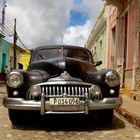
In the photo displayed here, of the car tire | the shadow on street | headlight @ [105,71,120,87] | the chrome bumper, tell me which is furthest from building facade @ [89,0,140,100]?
the chrome bumper

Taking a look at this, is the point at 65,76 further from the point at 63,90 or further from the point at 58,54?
the point at 58,54

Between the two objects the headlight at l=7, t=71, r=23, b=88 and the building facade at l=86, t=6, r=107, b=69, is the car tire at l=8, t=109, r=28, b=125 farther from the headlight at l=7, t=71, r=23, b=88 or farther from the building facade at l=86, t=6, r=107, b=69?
the building facade at l=86, t=6, r=107, b=69

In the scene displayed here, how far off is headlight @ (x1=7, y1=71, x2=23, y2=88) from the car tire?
51 cm

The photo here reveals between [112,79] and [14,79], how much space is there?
1611 mm

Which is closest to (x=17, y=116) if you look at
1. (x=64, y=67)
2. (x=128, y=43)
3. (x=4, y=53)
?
(x=64, y=67)

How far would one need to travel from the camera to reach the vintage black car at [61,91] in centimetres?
619

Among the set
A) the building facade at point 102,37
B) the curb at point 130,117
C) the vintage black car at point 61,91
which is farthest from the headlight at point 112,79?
the building facade at point 102,37

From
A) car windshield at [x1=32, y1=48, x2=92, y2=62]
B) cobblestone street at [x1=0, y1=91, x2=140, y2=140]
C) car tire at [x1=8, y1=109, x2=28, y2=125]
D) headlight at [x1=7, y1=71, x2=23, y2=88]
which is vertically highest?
car windshield at [x1=32, y1=48, x2=92, y2=62]

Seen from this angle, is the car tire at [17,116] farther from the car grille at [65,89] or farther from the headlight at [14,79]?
the car grille at [65,89]

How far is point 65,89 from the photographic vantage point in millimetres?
6281

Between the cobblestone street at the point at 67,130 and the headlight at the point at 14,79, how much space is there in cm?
73

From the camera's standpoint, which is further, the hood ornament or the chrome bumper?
the hood ornament

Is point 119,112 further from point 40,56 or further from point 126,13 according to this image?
point 126,13

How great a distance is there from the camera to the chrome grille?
245 inches
